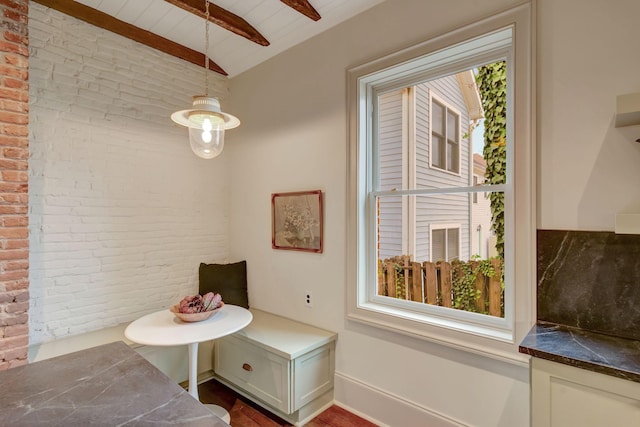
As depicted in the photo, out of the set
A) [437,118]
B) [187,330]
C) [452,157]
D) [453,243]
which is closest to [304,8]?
[437,118]

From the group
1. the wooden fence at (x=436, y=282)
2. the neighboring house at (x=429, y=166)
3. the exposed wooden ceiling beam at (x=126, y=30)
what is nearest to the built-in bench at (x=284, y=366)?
the wooden fence at (x=436, y=282)

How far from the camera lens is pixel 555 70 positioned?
1531 mm

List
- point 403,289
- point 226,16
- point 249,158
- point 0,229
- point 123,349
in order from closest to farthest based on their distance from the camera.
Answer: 1. point 123,349
2. point 0,229
3. point 403,289
4. point 226,16
5. point 249,158

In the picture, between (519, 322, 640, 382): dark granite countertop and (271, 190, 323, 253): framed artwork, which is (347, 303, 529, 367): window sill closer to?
(519, 322, 640, 382): dark granite countertop

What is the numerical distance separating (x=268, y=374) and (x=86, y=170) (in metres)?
2.04

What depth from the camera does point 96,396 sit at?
942 millimetres

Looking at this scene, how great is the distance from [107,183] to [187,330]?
143 centimetres

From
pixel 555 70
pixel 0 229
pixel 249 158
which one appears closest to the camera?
pixel 555 70

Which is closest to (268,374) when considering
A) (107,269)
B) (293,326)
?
(293,326)

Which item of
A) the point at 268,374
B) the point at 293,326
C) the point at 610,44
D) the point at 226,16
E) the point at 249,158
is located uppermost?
the point at 226,16

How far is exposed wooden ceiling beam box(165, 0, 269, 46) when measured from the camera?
2.23 meters

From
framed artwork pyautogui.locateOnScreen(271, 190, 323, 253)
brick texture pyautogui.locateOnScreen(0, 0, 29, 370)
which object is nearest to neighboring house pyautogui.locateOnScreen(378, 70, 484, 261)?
framed artwork pyautogui.locateOnScreen(271, 190, 323, 253)

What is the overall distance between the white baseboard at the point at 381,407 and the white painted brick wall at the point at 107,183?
5.46 feet

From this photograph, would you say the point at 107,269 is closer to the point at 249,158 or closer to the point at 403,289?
the point at 249,158
